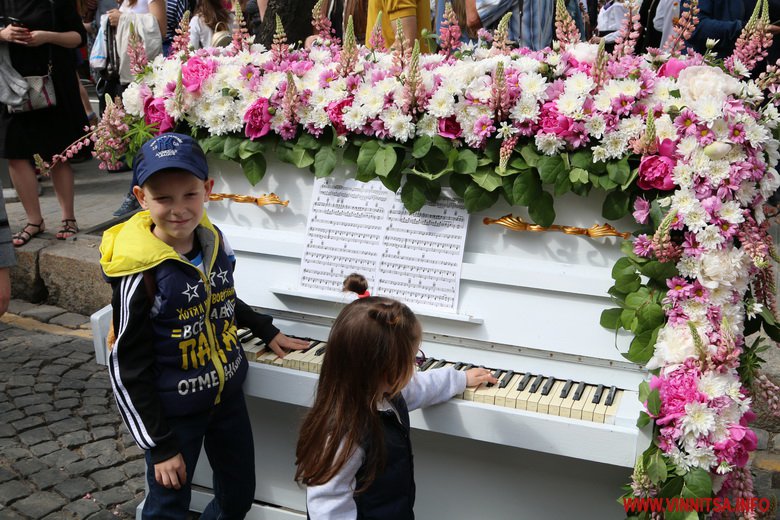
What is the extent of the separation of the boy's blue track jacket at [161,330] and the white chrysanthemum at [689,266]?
134 cm

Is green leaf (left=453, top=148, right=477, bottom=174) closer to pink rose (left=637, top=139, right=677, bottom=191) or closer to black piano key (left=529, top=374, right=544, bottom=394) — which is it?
pink rose (left=637, top=139, right=677, bottom=191)

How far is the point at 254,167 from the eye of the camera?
10.0ft

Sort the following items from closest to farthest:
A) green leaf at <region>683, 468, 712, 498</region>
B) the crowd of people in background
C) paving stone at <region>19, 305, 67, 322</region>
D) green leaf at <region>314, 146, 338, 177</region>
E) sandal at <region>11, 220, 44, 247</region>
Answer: green leaf at <region>683, 468, 712, 498</region> → green leaf at <region>314, 146, 338, 177</region> → the crowd of people in background → paving stone at <region>19, 305, 67, 322</region> → sandal at <region>11, 220, 44, 247</region>

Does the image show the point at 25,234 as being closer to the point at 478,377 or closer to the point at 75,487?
the point at 75,487

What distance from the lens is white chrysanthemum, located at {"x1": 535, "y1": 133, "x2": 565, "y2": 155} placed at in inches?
102

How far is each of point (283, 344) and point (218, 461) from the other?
427 mm

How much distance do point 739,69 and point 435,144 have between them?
3.00 ft

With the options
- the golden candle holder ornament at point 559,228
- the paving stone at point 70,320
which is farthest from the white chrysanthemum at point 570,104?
the paving stone at point 70,320

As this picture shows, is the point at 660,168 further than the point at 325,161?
No

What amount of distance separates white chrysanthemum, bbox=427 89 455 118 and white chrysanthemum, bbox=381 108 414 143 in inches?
3.4

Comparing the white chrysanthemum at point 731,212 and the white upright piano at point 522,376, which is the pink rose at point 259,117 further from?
the white chrysanthemum at point 731,212

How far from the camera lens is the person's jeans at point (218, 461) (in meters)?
2.59

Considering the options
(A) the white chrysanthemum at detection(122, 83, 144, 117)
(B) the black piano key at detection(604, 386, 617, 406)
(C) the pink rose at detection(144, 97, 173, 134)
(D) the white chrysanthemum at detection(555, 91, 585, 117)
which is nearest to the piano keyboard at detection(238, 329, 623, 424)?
(B) the black piano key at detection(604, 386, 617, 406)

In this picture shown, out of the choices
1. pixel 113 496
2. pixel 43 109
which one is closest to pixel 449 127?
pixel 113 496
